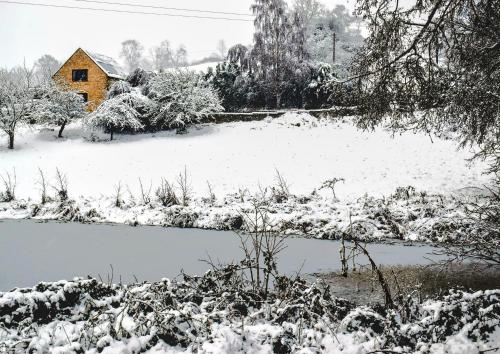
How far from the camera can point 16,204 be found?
14.6 m

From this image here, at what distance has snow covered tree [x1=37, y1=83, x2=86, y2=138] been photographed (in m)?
24.6

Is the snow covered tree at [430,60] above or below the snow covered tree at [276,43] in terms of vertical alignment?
below

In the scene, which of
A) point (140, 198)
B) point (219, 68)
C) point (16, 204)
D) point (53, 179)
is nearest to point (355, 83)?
point (140, 198)

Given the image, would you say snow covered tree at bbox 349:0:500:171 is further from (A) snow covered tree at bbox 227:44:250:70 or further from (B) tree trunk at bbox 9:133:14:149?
(A) snow covered tree at bbox 227:44:250:70

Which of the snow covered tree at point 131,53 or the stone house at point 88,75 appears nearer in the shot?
the stone house at point 88,75

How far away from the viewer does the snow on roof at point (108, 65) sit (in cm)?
3158

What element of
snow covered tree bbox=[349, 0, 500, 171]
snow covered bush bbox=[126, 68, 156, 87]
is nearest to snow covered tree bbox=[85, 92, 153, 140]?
snow covered bush bbox=[126, 68, 156, 87]

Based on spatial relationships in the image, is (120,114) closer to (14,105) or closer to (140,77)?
(140,77)

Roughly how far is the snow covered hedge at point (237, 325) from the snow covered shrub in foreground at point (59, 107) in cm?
2248

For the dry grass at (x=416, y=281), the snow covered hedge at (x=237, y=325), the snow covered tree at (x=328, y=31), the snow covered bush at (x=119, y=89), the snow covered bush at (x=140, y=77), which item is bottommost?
the dry grass at (x=416, y=281)

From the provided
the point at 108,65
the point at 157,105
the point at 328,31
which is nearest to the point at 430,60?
the point at 157,105

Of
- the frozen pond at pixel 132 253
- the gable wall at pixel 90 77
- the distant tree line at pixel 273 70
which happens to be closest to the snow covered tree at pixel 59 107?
the gable wall at pixel 90 77

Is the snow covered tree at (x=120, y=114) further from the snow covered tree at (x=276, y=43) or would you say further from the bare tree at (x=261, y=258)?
the bare tree at (x=261, y=258)

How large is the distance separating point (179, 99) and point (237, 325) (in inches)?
870
